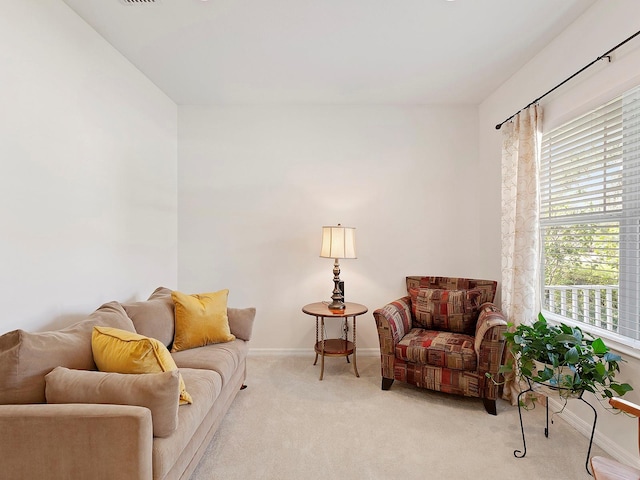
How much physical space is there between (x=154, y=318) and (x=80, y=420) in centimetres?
124

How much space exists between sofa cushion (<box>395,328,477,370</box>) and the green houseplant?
0.49 meters

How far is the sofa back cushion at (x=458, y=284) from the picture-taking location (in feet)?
11.1

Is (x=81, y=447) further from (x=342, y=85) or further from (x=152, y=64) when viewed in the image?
(x=342, y=85)

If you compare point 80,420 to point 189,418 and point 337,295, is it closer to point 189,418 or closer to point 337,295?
point 189,418

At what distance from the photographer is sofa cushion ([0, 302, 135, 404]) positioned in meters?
1.51

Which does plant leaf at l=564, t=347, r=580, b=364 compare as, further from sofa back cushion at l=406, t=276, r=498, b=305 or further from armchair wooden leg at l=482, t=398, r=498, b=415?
sofa back cushion at l=406, t=276, r=498, b=305

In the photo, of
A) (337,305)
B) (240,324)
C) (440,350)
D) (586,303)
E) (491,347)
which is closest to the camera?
(586,303)

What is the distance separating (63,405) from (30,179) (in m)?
1.33

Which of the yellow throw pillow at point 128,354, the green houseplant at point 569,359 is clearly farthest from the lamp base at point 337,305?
the yellow throw pillow at point 128,354

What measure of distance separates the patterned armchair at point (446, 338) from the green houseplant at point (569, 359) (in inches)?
16.2

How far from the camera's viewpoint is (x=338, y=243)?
3.55 meters

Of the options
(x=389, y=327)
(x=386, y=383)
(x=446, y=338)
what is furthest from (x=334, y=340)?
(x=446, y=338)

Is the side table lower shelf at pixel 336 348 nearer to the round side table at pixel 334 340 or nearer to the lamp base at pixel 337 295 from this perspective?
the round side table at pixel 334 340

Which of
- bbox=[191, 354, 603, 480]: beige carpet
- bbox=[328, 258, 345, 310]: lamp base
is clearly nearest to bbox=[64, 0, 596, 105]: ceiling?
bbox=[328, 258, 345, 310]: lamp base
